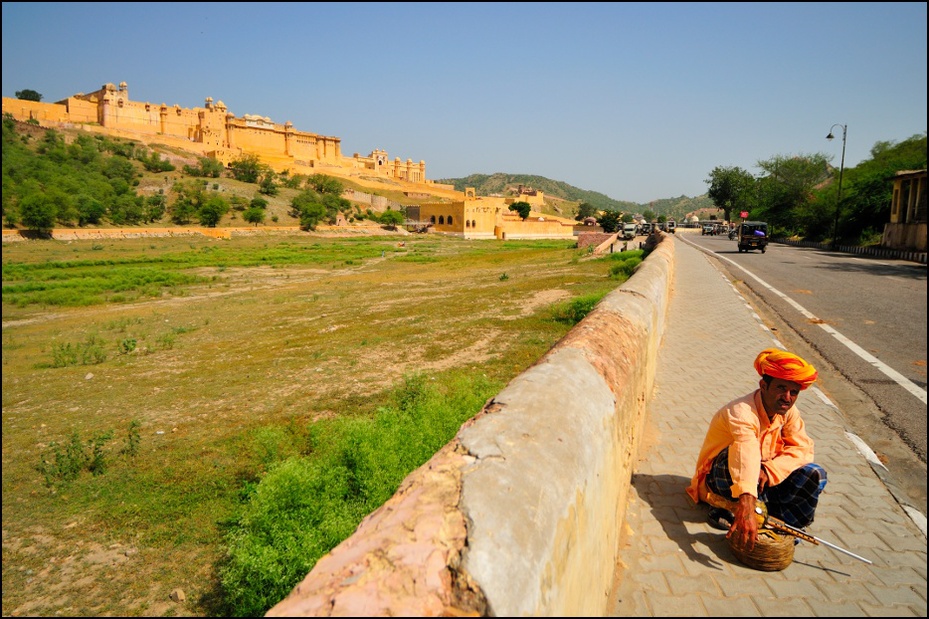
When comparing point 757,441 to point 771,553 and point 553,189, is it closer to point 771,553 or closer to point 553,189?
point 771,553

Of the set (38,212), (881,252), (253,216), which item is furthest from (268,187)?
(881,252)

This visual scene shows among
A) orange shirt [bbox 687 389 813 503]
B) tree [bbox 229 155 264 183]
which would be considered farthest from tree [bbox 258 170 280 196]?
orange shirt [bbox 687 389 813 503]

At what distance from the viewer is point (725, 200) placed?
6794 cm

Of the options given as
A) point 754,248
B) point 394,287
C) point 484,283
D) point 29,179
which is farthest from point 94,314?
point 29,179

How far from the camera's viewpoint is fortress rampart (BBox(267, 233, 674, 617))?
1181mm

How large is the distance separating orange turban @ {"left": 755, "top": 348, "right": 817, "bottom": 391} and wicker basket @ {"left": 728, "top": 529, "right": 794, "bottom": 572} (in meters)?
0.83

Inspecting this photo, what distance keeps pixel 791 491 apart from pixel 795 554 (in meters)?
0.35

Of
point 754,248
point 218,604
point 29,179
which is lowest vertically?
point 218,604

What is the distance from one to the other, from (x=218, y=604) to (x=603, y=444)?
2.92 m

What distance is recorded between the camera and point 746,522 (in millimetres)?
2793

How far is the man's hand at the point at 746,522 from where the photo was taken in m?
2.78

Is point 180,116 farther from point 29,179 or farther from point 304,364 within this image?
point 304,364

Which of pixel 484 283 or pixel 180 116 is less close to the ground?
pixel 180 116

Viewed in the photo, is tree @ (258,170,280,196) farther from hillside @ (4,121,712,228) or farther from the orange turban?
the orange turban
